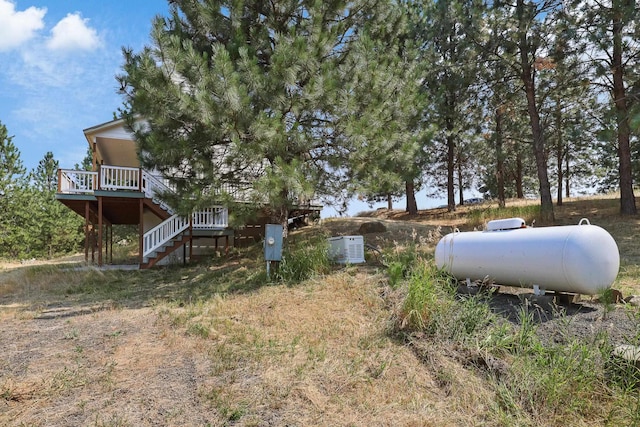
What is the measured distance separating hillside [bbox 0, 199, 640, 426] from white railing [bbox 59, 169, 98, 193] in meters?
5.70

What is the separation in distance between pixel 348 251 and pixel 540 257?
13.6 ft

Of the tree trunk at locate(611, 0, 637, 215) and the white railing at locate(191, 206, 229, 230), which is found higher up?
the tree trunk at locate(611, 0, 637, 215)

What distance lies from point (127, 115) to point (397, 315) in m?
7.89

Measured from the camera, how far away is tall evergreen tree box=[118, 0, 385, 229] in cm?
724

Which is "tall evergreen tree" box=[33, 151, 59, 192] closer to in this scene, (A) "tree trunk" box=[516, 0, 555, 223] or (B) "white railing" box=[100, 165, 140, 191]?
(B) "white railing" box=[100, 165, 140, 191]

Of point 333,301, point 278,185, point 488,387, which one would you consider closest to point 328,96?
point 278,185

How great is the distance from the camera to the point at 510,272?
5.08 metres

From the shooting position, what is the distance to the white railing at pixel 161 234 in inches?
443

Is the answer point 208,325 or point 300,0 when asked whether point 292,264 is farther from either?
point 300,0

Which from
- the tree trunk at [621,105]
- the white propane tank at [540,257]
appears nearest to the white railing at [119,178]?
the white propane tank at [540,257]

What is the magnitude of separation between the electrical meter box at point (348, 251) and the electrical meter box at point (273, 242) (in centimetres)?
128

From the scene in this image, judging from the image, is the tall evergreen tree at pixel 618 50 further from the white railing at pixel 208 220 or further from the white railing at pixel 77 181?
the white railing at pixel 77 181

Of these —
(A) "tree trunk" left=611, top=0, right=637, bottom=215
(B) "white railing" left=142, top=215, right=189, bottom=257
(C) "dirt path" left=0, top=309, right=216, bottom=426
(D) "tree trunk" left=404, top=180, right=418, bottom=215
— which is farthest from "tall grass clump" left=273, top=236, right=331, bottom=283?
(D) "tree trunk" left=404, top=180, right=418, bottom=215

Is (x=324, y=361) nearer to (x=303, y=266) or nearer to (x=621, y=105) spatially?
(x=303, y=266)
